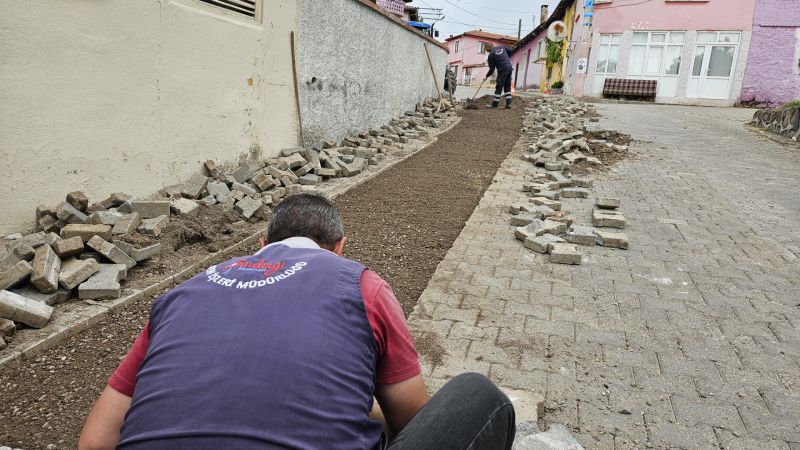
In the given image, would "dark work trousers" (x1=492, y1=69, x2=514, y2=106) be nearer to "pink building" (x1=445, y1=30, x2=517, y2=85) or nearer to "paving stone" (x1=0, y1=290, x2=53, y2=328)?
"paving stone" (x1=0, y1=290, x2=53, y2=328)

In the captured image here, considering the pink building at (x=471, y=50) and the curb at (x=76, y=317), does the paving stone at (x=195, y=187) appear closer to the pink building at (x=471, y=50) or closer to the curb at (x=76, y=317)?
the curb at (x=76, y=317)

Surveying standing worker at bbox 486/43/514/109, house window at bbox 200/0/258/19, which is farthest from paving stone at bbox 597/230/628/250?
standing worker at bbox 486/43/514/109

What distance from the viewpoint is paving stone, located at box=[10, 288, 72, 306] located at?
330 cm

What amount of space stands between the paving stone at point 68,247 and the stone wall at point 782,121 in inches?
537

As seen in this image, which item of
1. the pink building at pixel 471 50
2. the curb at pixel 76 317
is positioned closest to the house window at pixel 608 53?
the curb at pixel 76 317

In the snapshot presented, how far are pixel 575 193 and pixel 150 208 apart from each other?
5.03m

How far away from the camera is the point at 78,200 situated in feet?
14.1

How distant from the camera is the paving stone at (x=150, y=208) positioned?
4.65m

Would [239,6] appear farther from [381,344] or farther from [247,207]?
[381,344]

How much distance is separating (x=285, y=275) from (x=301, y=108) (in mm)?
6632

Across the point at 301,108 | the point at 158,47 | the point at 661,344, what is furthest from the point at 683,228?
the point at 158,47

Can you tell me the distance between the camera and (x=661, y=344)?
3.31 metres

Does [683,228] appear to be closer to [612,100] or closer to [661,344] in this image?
[661,344]

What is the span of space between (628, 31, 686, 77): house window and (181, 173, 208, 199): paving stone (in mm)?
20727
